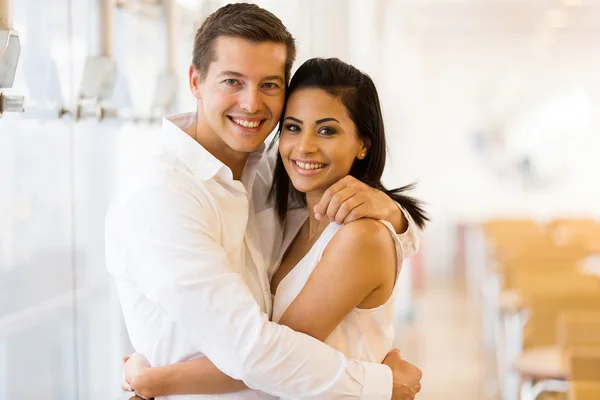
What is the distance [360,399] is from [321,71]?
77 cm

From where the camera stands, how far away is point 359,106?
201 cm

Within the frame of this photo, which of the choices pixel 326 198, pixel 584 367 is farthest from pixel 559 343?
pixel 326 198

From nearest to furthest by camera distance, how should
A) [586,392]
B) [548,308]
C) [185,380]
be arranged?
[185,380], [586,392], [548,308]

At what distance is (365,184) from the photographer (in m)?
1.96

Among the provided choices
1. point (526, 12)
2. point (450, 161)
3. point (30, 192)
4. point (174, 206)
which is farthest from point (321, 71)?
point (450, 161)

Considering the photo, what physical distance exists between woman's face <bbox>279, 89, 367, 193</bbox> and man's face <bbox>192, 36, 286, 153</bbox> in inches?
3.2

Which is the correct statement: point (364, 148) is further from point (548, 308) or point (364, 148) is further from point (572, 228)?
point (572, 228)

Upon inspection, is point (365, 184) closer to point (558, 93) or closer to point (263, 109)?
point (263, 109)

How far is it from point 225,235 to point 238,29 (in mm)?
455

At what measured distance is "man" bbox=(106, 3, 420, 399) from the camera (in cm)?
158

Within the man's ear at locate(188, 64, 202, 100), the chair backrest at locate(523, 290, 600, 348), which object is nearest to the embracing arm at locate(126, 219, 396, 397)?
the man's ear at locate(188, 64, 202, 100)

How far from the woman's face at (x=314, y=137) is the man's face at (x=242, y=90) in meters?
0.08

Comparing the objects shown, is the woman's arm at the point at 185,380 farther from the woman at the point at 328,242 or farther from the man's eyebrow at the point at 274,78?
the man's eyebrow at the point at 274,78

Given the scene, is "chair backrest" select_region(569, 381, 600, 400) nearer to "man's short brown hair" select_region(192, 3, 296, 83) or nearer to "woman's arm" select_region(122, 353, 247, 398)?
"woman's arm" select_region(122, 353, 247, 398)
